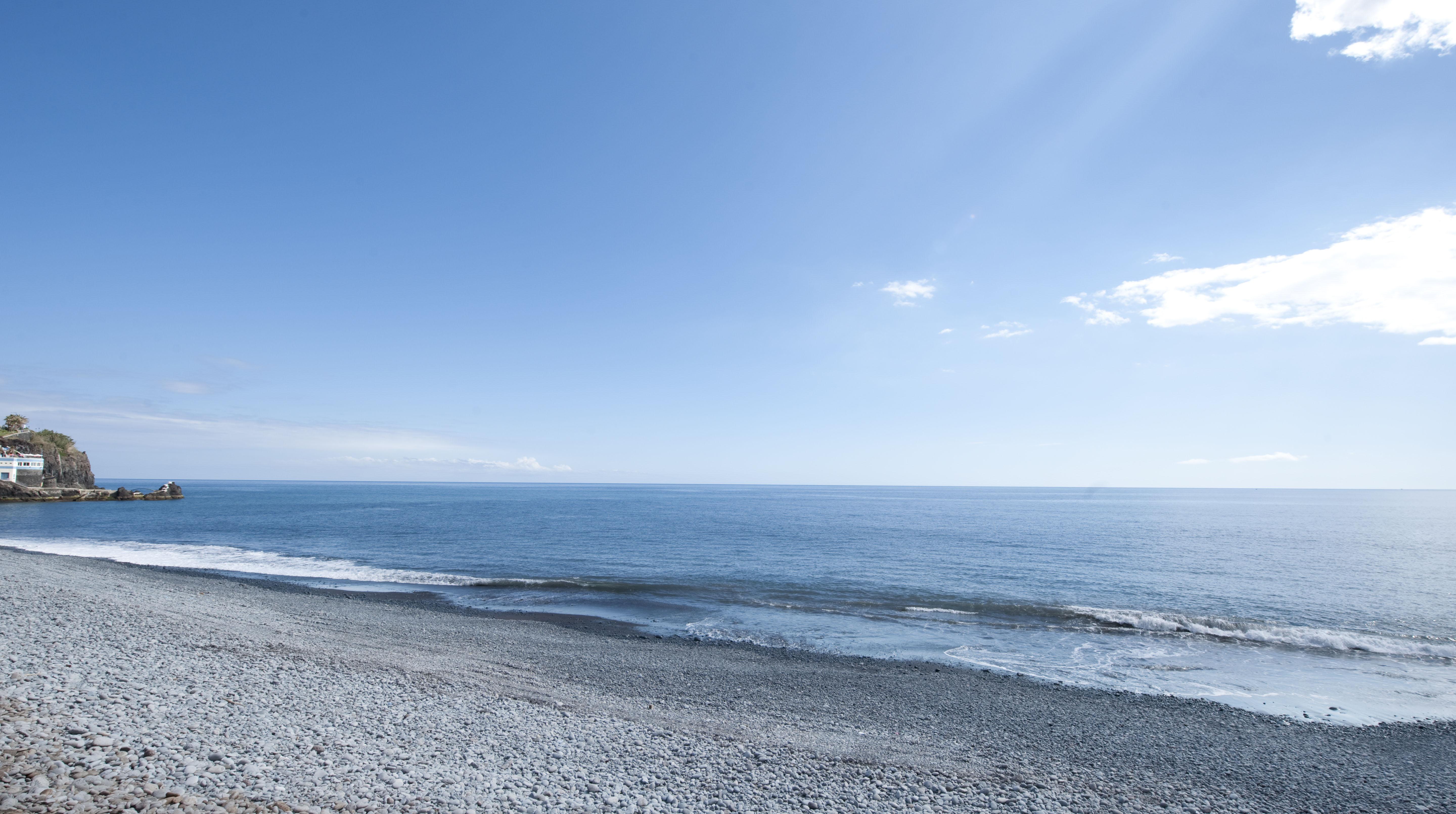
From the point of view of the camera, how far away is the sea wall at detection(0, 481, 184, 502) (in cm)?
8725

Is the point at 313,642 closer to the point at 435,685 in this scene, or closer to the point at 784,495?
the point at 435,685

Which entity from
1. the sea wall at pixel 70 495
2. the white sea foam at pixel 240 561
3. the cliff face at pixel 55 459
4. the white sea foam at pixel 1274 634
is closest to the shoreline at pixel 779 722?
the white sea foam at pixel 1274 634

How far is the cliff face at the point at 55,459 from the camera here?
96.8m

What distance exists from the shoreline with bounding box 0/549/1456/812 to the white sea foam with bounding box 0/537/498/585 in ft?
36.6

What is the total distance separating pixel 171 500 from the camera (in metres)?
112

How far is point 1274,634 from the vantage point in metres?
22.1

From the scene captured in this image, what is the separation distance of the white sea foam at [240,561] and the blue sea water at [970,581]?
28cm

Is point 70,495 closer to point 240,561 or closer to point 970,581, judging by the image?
point 240,561

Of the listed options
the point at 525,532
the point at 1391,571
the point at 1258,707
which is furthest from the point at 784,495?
the point at 1258,707

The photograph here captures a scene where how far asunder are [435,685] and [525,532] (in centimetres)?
4716

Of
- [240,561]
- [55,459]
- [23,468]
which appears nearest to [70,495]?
[23,468]

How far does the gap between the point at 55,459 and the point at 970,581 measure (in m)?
144

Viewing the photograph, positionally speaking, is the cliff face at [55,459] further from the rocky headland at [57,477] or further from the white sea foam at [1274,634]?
the white sea foam at [1274,634]

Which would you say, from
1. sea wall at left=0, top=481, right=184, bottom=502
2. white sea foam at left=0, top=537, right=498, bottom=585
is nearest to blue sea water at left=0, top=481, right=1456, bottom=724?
white sea foam at left=0, top=537, right=498, bottom=585
